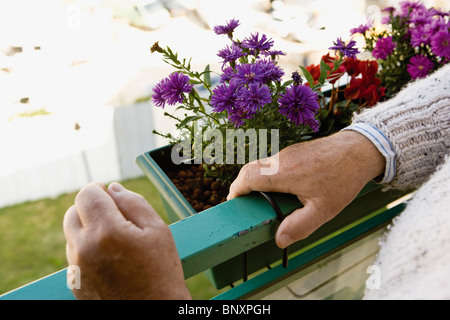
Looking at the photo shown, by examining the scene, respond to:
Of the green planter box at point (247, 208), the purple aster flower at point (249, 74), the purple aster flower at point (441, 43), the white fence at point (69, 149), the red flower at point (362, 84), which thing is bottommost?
the white fence at point (69, 149)

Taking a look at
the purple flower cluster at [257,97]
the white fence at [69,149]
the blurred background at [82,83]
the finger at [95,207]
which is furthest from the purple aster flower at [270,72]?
the white fence at [69,149]

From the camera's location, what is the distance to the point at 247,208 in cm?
65

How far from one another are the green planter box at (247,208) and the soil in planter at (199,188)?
0.04 meters

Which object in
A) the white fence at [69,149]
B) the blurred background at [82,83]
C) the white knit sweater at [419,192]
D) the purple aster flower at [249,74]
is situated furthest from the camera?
the white fence at [69,149]

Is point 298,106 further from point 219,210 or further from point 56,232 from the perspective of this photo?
point 56,232

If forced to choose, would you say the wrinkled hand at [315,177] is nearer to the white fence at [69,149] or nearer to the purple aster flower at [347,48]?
the purple aster flower at [347,48]

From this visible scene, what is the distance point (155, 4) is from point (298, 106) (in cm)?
125

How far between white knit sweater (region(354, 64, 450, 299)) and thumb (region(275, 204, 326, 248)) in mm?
117

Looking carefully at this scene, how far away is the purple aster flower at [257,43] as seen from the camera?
30.2 inches

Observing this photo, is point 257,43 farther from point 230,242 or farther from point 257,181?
point 230,242

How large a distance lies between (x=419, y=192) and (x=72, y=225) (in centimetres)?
55

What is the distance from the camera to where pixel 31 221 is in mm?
2287

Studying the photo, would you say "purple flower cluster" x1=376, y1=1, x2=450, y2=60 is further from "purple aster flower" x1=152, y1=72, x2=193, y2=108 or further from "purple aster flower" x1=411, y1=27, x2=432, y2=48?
"purple aster flower" x1=152, y1=72, x2=193, y2=108
